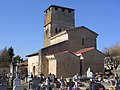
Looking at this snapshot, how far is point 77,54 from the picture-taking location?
38.2m

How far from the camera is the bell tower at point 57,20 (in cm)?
5359

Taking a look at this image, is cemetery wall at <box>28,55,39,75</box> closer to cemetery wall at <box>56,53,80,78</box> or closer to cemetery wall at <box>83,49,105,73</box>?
cemetery wall at <box>56,53,80,78</box>

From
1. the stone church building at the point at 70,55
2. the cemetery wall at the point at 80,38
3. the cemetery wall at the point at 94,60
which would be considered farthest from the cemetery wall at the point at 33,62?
the cemetery wall at the point at 94,60

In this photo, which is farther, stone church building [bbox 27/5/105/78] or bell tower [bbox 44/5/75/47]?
bell tower [bbox 44/5/75/47]

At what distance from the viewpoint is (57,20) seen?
178 ft

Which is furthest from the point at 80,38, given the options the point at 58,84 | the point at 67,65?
the point at 58,84

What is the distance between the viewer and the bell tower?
5359cm

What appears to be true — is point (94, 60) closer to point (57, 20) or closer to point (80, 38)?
point (80, 38)

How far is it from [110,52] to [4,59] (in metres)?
28.2

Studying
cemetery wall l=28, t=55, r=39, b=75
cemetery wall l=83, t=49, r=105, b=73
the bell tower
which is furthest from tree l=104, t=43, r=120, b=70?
cemetery wall l=28, t=55, r=39, b=75

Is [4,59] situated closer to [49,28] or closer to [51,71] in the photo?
[49,28]

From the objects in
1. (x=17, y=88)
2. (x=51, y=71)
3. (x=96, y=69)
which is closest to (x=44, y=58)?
(x=51, y=71)

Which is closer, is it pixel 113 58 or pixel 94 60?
pixel 94 60

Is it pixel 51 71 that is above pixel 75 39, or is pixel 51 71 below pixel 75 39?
below
